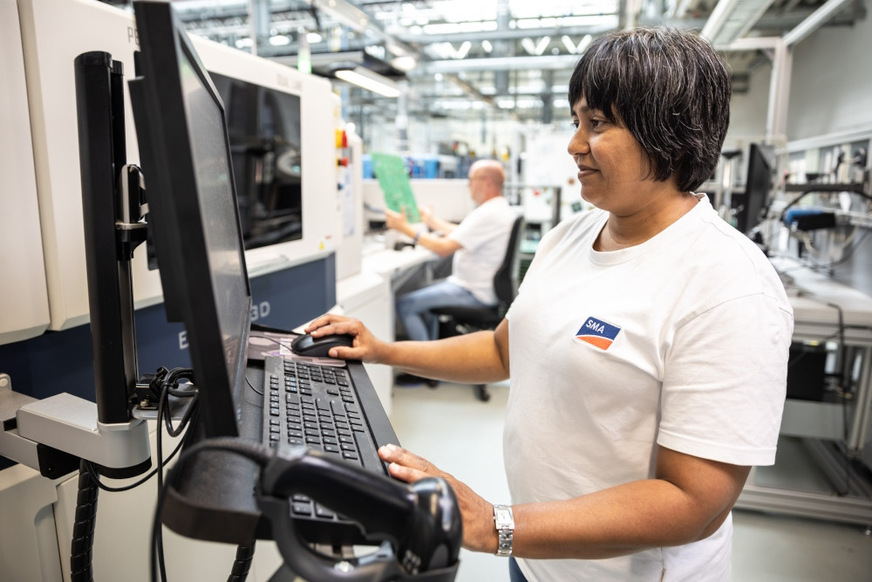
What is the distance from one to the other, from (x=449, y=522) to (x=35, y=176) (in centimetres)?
75

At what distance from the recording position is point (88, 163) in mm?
550

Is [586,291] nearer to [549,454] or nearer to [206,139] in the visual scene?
[549,454]

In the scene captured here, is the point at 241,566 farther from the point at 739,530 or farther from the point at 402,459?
the point at 739,530

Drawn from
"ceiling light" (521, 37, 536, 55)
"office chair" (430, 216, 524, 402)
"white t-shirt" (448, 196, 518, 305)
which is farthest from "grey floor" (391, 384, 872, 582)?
"ceiling light" (521, 37, 536, 55)

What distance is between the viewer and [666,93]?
27.5 inches

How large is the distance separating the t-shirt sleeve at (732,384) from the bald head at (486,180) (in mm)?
2892

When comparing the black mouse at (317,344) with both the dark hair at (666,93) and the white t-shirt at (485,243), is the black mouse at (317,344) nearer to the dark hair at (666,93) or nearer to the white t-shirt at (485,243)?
the dark hair at (666,93)

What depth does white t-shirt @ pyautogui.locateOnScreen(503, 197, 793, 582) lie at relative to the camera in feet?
2.09

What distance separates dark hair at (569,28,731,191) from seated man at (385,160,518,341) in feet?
8.40

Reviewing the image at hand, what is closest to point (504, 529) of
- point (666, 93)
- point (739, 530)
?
point (666, 93)

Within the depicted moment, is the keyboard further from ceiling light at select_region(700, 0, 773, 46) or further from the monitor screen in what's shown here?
ceiling light at select_region(700, 0, 773, 46)

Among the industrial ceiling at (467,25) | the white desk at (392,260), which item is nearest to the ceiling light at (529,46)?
the industrial ceiling at (467,25)

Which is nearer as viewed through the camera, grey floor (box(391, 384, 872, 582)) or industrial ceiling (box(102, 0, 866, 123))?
grey floor (box(391, 384, 872, 582))

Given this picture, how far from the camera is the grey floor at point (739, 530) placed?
74.2 inches
